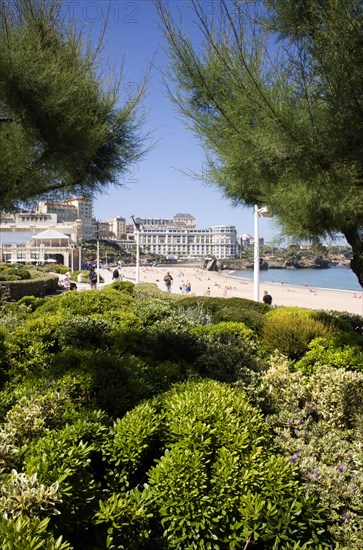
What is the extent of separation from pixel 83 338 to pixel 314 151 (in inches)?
151

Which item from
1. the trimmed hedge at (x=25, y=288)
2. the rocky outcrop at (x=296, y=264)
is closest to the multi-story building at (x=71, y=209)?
the trimmed hedge at (x=25, y=288)

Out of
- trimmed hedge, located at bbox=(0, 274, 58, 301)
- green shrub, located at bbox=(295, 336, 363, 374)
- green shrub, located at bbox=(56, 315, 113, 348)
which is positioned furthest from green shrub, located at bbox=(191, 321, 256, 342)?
trimmed hedge, located at bbox=(0, 274, 58, 301)

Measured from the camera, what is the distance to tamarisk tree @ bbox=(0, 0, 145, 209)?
3.50 meters

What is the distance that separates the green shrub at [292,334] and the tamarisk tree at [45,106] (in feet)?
11.8

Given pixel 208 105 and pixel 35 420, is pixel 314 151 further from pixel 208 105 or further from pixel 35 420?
pixel 35 420

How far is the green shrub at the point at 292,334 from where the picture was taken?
20.9 feet

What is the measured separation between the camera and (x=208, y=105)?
4.39 m

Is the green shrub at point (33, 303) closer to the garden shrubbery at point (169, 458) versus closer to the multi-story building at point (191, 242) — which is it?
the garden shrubbery at point (169, 458)

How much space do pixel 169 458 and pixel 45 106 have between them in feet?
9.39

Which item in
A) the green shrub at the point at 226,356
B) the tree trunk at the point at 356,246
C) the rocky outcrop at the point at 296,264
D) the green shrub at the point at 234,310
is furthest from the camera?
the rocky outcrop at the point at 296,264

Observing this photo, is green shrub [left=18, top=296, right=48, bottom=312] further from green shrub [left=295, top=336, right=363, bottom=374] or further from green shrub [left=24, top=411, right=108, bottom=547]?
green shrub [left=24, top=411, right=108, bottom=547]

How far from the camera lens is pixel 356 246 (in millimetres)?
7020

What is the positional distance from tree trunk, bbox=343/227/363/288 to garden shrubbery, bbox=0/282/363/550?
239 cm

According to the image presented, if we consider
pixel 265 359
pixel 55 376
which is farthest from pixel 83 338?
pixel 265 359
